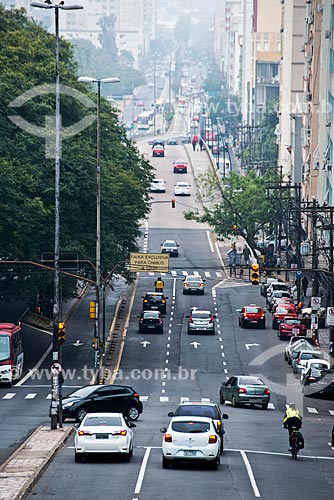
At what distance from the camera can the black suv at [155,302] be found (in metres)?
97.8

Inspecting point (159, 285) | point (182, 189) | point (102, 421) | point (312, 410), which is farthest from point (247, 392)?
point (182, 189)

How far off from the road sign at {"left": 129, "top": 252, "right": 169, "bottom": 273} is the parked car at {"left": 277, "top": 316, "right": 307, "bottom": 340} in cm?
794

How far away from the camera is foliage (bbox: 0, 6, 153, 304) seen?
7569cm

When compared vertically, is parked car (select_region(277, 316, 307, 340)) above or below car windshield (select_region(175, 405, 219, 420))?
below

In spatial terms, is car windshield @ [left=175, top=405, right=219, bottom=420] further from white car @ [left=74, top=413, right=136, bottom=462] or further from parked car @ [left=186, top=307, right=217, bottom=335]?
parked car @ [left=186, top=307, right=217, bottom=335]

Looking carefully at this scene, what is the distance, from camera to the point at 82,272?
8262cm

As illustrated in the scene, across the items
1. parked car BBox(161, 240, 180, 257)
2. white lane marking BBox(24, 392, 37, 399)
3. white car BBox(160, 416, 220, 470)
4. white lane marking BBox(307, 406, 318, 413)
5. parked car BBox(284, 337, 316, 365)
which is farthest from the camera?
parked car BBox(161, 240, 180, 257)

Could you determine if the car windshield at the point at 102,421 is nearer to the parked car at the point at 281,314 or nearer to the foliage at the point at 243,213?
the parked car at the point at 281,314

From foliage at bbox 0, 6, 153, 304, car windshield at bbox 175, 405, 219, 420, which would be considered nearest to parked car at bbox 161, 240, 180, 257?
foliage at bbox 0, 6, 153, 304

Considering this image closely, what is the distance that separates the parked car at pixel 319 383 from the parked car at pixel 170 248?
59316 millimetres

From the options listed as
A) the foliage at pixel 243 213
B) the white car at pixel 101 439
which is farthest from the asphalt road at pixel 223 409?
the foliage at pixel 243 213

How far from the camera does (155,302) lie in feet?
323

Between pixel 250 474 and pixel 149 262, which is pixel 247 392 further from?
pixel 149 262

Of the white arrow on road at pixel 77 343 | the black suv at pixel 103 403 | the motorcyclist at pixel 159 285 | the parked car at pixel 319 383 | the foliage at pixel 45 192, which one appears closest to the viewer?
the black suv at pixel 103 403
